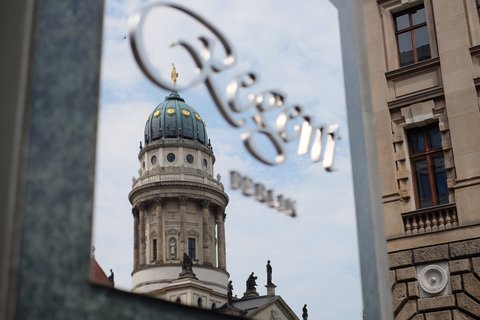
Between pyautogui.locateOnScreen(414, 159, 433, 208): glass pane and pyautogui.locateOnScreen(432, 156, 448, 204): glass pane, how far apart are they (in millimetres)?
236

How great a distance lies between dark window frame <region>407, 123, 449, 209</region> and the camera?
20547 mm

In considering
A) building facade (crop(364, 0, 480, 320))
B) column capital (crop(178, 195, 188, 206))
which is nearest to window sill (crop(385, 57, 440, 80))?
building facade (crop(364, 0, 480, 320))

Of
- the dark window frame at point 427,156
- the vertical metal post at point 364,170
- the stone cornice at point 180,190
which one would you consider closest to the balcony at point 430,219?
the dark window frame at point 427,156

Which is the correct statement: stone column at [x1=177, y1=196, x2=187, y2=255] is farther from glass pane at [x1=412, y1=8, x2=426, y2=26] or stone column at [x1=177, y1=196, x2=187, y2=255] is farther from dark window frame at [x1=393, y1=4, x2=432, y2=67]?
glass pane at [x1=412, y1=8, x2=426, y2=26]

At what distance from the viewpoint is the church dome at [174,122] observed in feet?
32.6

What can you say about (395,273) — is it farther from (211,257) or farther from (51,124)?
(51,124)

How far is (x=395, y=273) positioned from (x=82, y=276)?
45.1 ft

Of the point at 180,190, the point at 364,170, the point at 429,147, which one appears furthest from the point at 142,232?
the point at 429,147

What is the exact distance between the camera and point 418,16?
22312 millimetres

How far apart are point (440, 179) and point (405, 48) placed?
13.4 ft

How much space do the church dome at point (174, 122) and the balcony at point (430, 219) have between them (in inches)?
404

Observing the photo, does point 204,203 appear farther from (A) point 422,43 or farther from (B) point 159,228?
(A) point 422,43

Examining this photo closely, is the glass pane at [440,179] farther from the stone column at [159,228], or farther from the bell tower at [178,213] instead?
the stone column at [159,228]

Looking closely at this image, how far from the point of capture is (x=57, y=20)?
8117mm
